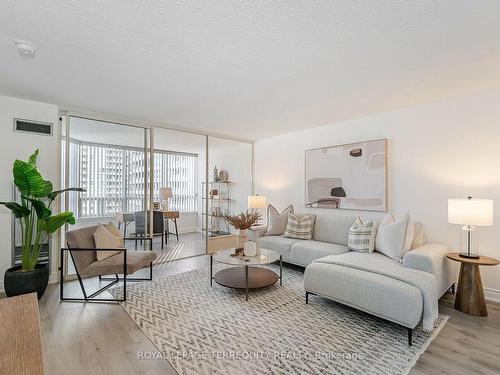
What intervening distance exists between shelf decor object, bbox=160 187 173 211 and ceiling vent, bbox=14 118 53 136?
7.43 feet

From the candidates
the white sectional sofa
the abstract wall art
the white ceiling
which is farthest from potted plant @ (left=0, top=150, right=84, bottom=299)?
the abstract wall art

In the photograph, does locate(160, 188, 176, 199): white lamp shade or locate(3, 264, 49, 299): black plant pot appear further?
locate(160, 188, 176, 199): white lamp shade

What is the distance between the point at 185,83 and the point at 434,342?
3.41m

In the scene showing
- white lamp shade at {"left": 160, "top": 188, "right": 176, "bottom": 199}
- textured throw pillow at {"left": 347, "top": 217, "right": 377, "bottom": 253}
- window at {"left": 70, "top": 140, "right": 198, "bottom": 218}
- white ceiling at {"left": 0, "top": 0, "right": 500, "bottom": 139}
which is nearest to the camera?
white ceiling at {"left": 0, "top": 0, "right": 500, "bottom": 139}

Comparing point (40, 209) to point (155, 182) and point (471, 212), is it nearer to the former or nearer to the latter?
point (155, 182)

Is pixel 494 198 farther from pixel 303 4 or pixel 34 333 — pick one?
pixel 34 333

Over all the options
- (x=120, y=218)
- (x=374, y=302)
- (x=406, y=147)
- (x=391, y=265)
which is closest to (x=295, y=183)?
(x=406, y=147)

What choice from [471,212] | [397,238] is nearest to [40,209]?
[397,238]

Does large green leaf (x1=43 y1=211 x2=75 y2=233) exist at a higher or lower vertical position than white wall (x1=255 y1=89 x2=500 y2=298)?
lower

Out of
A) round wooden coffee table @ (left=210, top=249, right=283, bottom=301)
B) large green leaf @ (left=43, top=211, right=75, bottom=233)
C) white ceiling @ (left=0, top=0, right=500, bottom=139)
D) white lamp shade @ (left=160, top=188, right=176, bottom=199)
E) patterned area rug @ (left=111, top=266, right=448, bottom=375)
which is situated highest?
white ceiling @ (left=0, top=0, right=500, bottom=139)

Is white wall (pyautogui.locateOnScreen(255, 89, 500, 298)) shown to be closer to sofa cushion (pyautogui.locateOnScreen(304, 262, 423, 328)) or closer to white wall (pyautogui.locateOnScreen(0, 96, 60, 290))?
sofa cushion (pyautogui.locateOnScreen(304, 262, 423, 328))

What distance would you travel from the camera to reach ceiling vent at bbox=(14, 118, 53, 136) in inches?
124

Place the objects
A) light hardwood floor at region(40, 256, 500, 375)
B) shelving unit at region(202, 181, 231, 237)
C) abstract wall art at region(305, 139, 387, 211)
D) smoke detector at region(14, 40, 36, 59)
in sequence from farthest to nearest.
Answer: shelving unit at region(202, 181, 231, 237), abstract wall art at region(305, 139, 387, 211), smoke detector at region(14, 40, 36, 59), light hardwood floor at region(40, 256, 500, 375)

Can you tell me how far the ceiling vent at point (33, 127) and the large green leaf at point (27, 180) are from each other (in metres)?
0.87
